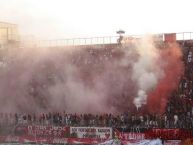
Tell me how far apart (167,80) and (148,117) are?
194 inches

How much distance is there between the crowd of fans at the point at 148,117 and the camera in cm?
3047

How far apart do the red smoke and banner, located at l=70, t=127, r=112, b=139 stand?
12.8ft

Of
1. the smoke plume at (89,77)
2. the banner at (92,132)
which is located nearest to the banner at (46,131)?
the banner at (92,132)

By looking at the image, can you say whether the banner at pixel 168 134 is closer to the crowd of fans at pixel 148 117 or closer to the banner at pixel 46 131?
the crowd of fans at pixel 148 117

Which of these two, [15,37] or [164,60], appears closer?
[164,60]

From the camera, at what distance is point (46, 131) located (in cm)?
3381

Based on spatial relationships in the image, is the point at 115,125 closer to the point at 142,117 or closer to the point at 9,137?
the point at 142,117

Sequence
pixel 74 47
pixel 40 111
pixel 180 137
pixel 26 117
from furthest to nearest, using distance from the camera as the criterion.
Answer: pixel 74 47 < pixel 40 111 < pixel 26 117 < pixel 180 137

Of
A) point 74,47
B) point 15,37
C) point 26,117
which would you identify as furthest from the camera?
point 15,37

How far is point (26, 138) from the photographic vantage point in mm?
34250

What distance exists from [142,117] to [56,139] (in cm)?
Answer: 539

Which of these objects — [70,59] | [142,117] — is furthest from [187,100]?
[70,59]

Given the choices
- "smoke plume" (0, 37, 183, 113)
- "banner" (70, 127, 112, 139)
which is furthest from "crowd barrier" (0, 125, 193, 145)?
"smoke plume" (0, 37, 183, 113)

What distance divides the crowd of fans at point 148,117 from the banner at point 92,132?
40 cm
